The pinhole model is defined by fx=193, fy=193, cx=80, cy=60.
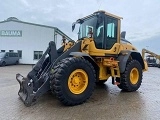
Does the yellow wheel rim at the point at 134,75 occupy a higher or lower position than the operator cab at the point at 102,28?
lower

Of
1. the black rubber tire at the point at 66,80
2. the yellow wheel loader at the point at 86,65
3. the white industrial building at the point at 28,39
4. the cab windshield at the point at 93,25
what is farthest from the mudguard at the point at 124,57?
the white industrial building at the point at 28,39

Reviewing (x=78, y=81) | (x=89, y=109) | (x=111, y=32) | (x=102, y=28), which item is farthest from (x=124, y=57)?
(x=89, y=109)

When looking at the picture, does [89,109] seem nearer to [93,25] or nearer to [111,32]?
[93,25]

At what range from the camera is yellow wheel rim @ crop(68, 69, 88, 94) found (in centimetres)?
510

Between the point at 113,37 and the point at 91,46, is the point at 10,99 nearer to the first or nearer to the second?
the point at 91,46

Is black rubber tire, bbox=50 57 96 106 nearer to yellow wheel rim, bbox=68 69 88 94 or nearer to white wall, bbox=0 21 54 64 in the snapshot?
yellow wheel rim, bbox=68 69 88 94

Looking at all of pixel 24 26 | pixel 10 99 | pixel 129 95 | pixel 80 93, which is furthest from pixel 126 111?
pixel 24 26

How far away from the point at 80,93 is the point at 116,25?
9.75ft

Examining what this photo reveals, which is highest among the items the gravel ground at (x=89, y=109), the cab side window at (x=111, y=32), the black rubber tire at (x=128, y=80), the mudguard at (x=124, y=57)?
the cab side window at (x=111, y=32)

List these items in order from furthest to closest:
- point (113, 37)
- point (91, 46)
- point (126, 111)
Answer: point (113, 37)
point (91, 46)
point (126, 111)

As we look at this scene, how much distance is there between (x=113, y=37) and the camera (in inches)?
266

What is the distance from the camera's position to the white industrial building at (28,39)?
2541 cm

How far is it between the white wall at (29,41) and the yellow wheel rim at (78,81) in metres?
20.6

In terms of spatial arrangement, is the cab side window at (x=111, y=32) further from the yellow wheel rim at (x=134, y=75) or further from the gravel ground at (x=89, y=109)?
the gravel ground at (x=89, y=109)
